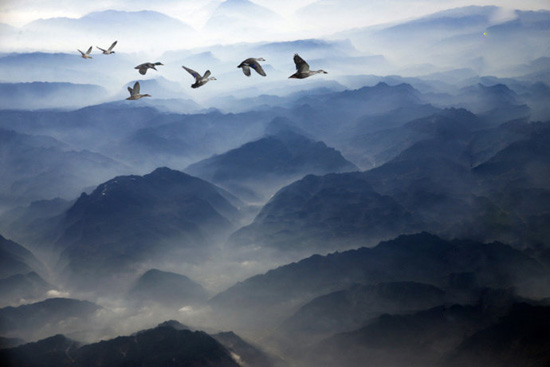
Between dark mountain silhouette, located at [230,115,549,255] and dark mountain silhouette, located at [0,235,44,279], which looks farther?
dark mountain silhouette, located at [230,115,549,255]

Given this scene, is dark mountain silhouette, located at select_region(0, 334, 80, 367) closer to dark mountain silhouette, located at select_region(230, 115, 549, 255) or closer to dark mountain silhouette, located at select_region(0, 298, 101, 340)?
dark mountain silhouette, located at select_region(0, 298, 101, 340)

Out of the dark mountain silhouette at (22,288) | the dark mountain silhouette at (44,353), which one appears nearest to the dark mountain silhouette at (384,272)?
the dark mountain silhouette at (44,353)

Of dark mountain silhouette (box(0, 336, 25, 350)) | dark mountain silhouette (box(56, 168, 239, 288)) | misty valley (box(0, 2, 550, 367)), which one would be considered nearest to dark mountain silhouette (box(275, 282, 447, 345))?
misty valley (box(0, 2, 550, 367))

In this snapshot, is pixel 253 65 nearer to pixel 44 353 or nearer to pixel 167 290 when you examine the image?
pixel 44 353

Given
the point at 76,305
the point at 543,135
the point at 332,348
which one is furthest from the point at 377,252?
the point at 543,135

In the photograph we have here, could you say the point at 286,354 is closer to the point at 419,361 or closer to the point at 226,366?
the point at 226,366

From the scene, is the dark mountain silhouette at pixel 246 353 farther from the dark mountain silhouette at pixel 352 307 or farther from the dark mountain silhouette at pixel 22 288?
the dark mountain silhouette at pixel 22 288

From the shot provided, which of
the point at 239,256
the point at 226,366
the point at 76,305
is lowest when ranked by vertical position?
the point at 239,256
